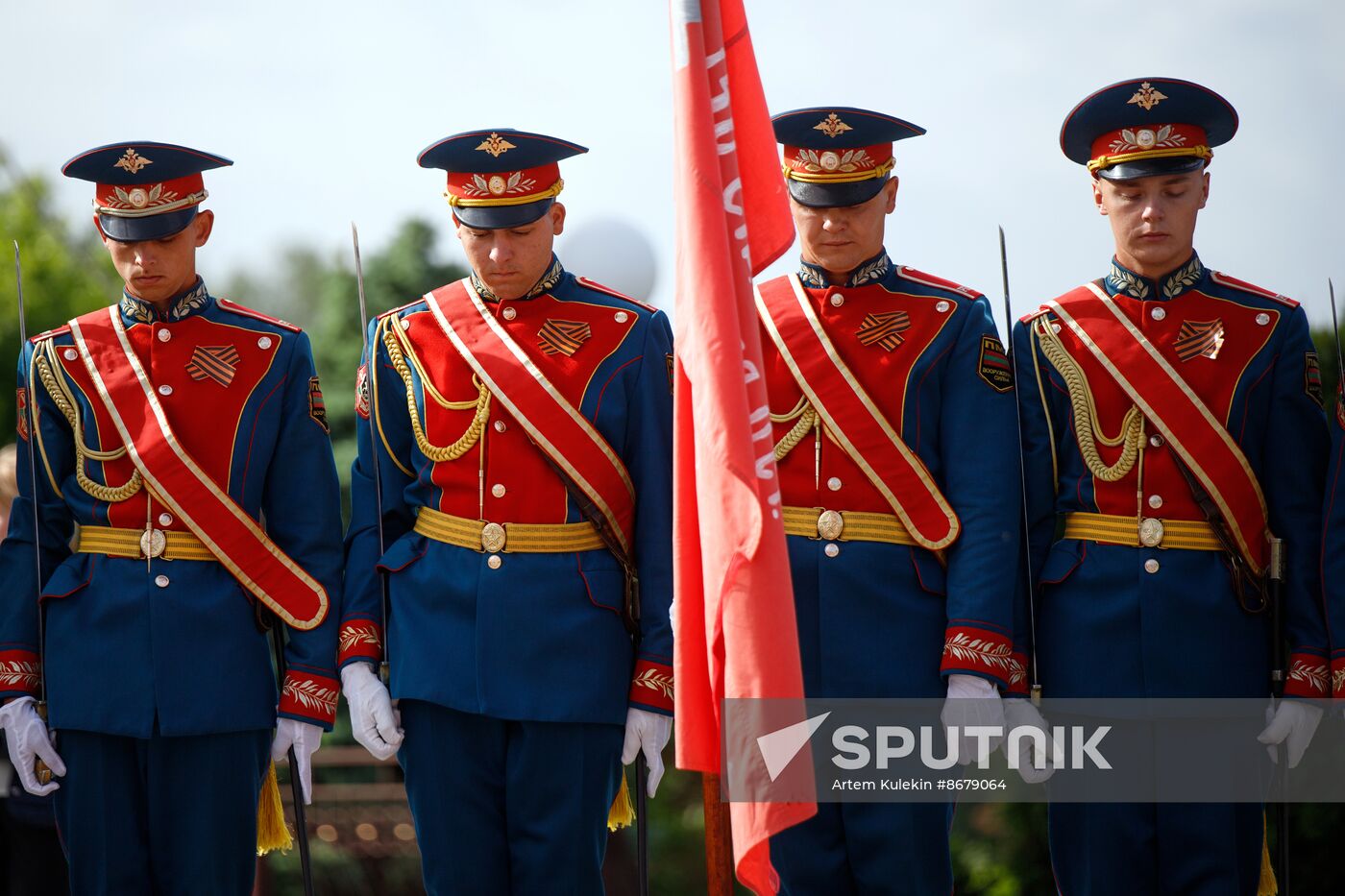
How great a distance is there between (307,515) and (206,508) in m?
0.28

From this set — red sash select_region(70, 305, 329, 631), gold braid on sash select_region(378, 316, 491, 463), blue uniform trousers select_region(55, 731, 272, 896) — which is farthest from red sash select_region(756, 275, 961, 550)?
blue uniform trousers select_region(55, 731, 272, 896)

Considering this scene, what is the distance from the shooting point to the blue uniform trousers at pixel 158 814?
4531mm

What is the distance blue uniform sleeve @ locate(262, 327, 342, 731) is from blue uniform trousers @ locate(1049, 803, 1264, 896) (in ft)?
6.59

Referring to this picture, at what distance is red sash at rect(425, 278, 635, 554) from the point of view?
457cm

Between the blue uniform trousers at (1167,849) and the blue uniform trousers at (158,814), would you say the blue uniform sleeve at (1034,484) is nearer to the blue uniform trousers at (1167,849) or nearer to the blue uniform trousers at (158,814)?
the blue uniform trousers at (1167,849)

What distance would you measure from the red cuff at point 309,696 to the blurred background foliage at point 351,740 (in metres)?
3.59

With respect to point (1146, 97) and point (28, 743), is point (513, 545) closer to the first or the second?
point (28, 743)

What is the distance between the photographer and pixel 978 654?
4395mm

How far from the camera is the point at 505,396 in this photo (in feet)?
15.1

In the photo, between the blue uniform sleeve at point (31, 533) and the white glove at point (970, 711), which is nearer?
the white glove at point (970, 711)

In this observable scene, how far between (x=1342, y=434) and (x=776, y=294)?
1.52 metres

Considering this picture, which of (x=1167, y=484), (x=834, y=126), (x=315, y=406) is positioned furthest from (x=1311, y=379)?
(x=315, y=406)

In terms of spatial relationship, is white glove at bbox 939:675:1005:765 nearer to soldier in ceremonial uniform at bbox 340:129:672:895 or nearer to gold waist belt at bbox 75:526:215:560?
soldier in ceremonial uniform at bbox 340:129:672:895

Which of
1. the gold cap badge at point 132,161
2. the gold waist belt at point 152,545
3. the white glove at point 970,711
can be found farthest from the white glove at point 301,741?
the white glove at point 970,711
